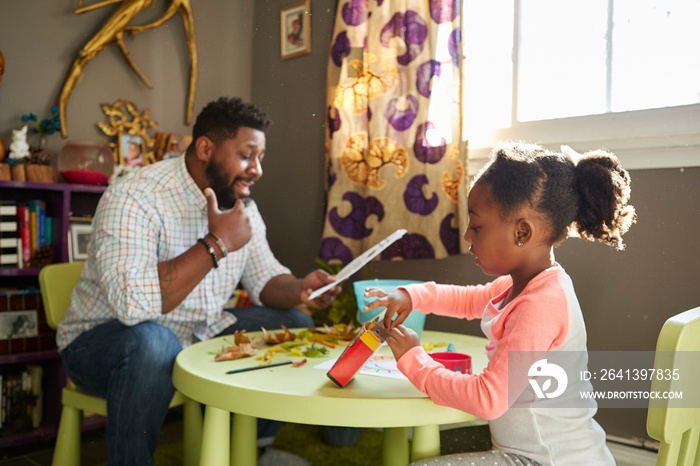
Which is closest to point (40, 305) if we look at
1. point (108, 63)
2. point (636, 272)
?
point (108, 63)

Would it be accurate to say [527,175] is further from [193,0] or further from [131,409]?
[193,0]

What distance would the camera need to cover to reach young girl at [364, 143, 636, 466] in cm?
88

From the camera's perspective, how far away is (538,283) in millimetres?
963

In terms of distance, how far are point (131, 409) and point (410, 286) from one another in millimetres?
706

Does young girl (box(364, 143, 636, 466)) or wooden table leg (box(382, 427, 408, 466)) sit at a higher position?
young girl (box(364, 143, 636, 466))

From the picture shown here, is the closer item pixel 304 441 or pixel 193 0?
pixel 304 441

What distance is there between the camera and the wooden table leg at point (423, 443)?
992 mm

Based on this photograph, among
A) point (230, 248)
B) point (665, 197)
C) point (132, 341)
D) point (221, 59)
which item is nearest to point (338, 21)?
point (221, 59)

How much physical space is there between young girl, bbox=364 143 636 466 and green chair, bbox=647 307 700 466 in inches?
8.0

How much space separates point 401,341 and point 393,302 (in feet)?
0.70

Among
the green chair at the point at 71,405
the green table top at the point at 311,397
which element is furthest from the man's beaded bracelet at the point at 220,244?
the green table top at the point at 311,397

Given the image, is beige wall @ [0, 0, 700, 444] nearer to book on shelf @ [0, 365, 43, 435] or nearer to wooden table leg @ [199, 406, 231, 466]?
book on shelf @ [0, 365, 43, 435]

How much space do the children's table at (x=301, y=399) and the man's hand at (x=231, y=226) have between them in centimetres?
42

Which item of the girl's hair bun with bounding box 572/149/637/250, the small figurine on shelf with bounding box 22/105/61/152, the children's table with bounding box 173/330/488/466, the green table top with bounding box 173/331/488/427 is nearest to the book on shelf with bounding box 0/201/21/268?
the small figurine on shelf with bounding box 22/105/61/152
